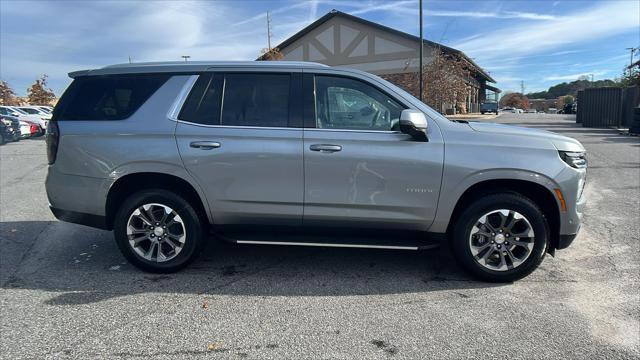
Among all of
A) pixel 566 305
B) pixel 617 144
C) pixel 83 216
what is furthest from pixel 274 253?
pixel 617 144

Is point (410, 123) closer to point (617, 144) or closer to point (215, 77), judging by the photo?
point (215, 77)

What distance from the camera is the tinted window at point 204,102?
13.1 feet

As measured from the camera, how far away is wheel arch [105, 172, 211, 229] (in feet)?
13.3

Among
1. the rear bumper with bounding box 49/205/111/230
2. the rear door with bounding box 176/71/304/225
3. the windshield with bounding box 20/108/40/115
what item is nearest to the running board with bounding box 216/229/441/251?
the rear door with bounding box 176/71/304/225

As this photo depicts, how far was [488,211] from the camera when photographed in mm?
3779

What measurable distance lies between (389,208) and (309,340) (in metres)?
1.41

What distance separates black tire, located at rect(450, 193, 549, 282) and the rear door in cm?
147

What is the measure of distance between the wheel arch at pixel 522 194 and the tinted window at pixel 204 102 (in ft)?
7.78

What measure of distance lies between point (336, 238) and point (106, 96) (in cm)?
258

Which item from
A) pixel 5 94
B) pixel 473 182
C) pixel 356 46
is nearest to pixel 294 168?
pixel 473 182

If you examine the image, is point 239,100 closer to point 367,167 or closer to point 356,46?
point 367,167

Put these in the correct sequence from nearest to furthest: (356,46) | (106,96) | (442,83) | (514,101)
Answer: (106,96)
(442,83)
(356,46)
(514,101)

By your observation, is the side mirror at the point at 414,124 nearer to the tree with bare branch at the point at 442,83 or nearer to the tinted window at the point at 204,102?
the tinted window at the point at 204,102

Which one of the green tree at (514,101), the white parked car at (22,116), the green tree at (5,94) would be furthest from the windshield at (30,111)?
the green tree at (514,101)
